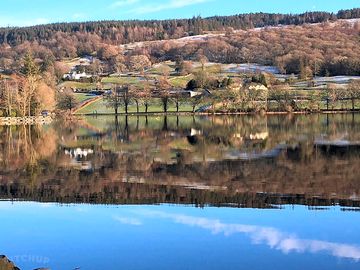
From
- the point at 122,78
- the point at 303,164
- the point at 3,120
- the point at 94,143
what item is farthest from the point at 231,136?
the point at 122,78

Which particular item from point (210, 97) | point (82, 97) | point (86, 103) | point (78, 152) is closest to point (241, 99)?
point (210, 97)

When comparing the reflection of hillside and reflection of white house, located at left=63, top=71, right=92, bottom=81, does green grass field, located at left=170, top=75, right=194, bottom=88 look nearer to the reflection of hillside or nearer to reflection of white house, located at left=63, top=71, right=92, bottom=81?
reflection of white house, located at left=63, top=71, right=92, bottom=81

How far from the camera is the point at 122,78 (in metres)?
136

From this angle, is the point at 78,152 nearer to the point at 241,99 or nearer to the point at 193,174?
the point at 193,174

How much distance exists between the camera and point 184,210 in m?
15.6

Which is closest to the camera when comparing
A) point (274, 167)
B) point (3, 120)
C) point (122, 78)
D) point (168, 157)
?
point (274, 167)

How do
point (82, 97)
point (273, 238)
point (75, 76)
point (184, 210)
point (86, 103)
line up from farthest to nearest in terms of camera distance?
point (75, 76)
point (82, 97)
point (86, 103)
point (184, 210)
point (273, 238)

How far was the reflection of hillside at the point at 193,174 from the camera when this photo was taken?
57.9 ft

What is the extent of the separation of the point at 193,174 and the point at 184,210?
6.99 metres

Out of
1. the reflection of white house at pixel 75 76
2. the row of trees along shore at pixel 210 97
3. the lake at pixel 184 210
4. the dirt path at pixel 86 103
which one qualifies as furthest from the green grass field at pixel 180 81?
the lake at pixel 184 210

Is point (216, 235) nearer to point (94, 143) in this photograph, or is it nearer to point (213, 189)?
point (213, 189)

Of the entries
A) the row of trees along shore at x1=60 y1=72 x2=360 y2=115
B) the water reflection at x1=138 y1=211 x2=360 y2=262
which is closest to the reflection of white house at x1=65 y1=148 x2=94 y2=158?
the water reflection at x1=138 y1=211 x2=360 y2=262

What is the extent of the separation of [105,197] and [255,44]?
570 feet

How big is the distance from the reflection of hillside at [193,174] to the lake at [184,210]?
0.05 metres
